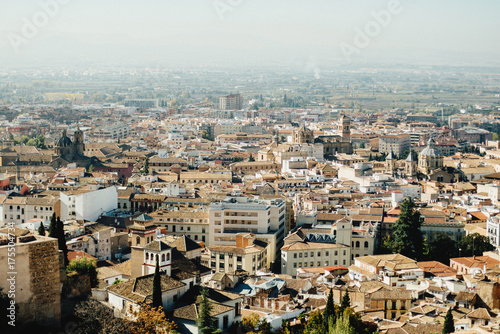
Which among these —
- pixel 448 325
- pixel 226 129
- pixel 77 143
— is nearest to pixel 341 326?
pixel 448 325

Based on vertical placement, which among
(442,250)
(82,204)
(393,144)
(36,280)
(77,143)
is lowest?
(393,144)

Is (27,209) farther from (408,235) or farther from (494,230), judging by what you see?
(494,230)

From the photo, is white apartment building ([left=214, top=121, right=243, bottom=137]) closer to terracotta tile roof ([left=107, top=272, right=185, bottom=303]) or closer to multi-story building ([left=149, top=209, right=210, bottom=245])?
multi-story building ([left=149, top=209, right=210, bottom=245])

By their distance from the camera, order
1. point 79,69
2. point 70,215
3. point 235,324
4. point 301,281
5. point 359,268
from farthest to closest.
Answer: point 79,69
point 70,215
point 359,268
point 301,281
point 235,324

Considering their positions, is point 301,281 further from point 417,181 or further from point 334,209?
point 417,181

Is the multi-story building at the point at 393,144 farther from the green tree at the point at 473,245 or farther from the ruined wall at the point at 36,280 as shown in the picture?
the ruined wall at the point at 36,280

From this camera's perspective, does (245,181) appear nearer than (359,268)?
No

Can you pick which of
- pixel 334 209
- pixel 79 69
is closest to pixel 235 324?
pixel 334 209
